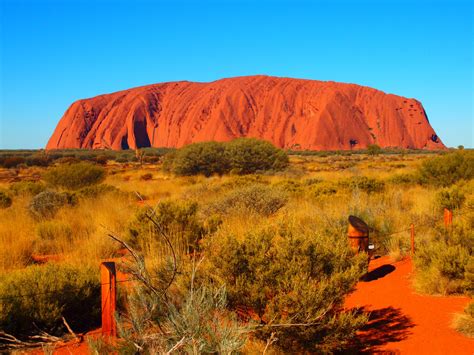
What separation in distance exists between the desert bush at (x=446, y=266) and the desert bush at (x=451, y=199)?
13.4ft

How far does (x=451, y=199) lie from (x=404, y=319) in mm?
5674

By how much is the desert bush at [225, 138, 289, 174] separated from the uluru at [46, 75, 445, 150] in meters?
58.9

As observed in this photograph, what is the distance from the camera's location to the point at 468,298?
16.5ft

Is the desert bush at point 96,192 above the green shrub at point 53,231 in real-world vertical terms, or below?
above

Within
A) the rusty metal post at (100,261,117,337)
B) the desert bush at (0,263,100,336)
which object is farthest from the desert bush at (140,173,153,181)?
the rusty metal post at (100,261,117,337)

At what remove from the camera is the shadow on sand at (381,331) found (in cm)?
395

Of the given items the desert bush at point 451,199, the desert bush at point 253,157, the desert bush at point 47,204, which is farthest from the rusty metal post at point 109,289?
the desert bush at point 253,157

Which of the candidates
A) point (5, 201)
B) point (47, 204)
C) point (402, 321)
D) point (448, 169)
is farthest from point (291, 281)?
point (448, 169)

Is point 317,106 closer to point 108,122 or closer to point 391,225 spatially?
point 108,122

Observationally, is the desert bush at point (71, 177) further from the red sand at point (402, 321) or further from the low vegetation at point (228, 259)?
the red sand at point (402, 321)

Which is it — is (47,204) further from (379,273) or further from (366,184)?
(366,184)

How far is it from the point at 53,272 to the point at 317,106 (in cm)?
8901

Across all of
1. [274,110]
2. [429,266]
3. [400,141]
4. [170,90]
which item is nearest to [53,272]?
[429,266]

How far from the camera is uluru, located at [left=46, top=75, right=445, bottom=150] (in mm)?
88438
